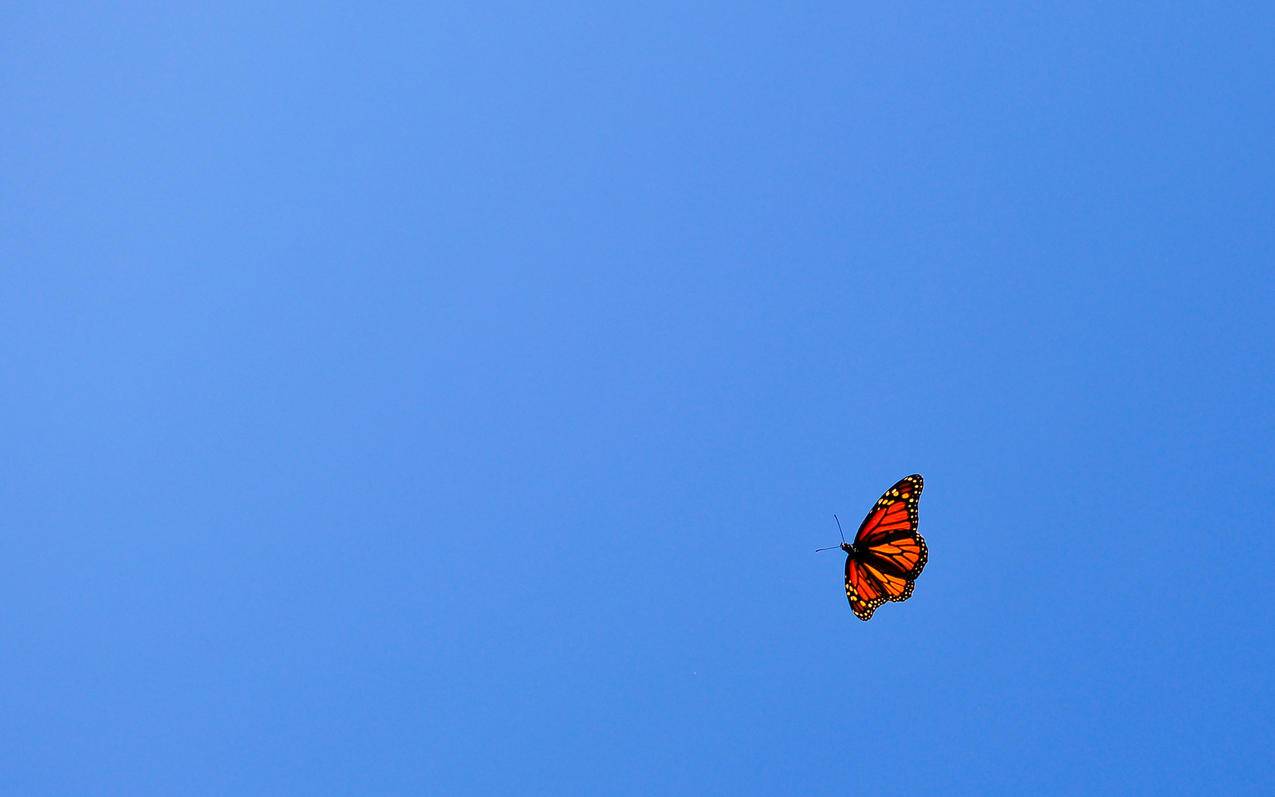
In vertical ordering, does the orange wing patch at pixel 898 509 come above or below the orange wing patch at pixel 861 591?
above

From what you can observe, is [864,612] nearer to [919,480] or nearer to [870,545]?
[870,545]

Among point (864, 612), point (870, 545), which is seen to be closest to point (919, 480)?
point (870, 545)

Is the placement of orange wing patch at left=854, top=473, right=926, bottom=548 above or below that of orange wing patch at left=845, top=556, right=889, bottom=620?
above

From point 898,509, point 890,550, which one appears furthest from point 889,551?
point 898,509

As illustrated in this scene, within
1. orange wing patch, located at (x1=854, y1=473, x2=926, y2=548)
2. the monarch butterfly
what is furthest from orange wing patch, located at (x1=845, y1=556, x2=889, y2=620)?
orange wing patch, located at (x1=854, y1=473, x2=926, y2=548)

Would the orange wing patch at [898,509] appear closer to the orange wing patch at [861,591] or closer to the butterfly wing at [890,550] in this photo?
the butterfly wing at [890,550]

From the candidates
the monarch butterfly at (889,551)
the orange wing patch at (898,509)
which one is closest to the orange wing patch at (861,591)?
the monarch butterfly at (889,551)

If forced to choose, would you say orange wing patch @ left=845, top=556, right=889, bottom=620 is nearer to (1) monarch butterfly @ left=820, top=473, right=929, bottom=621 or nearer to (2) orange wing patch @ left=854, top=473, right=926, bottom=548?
(1) monarch butterfly @ left=820, top=473, right=929, bottom=621
